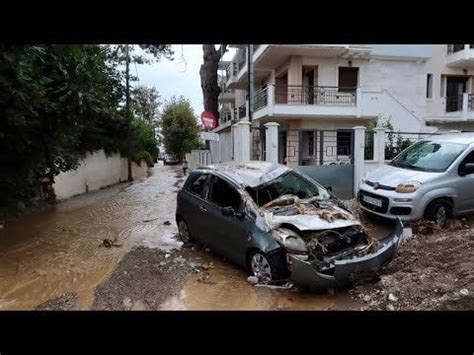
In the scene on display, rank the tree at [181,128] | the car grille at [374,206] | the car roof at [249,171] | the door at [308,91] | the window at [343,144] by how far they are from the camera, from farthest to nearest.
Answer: the tree at [181,128]
the door at [308,91]
the window at [343,144]
the car grille at [374,206]
the car roof at [249,171]

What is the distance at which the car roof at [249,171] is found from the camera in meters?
5.86

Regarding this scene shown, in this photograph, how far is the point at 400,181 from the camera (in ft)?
23.2

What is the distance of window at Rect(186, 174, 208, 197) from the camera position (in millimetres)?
6418

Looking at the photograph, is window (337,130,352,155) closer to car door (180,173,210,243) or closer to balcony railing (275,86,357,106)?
balcony railing (275,86,357,106)

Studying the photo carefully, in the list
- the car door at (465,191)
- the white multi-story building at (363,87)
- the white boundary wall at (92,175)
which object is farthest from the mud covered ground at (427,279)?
the white boundary wall at (92,175)

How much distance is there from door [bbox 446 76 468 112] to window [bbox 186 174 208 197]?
55.5 ft

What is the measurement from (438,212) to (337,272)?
12.2 ft

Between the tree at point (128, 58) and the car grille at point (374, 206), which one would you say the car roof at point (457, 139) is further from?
the tree at point (128, 58)

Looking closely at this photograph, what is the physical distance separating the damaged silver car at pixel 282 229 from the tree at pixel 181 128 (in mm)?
30461

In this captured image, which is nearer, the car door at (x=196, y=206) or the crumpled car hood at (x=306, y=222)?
the crumpled car hood at (x=306, y=222)

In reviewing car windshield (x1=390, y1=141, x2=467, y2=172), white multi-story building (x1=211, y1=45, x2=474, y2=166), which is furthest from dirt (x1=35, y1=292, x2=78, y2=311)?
white multi-story building (x1=211, y1=45, x2=474, y2=166)

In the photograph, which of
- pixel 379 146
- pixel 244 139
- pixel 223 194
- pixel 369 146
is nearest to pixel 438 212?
pixel 379 146
